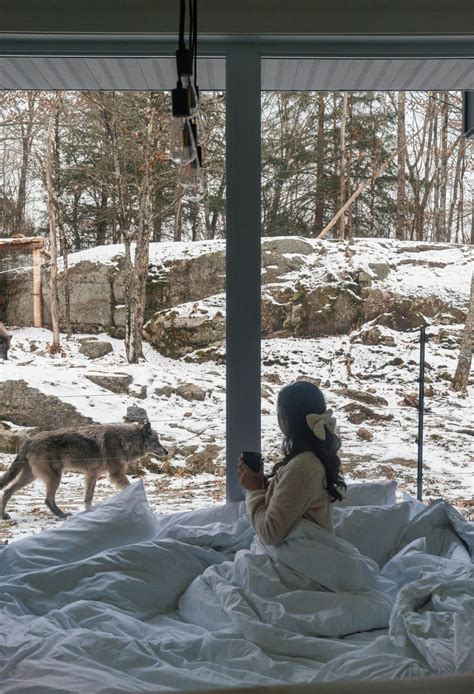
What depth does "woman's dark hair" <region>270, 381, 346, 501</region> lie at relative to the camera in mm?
1875

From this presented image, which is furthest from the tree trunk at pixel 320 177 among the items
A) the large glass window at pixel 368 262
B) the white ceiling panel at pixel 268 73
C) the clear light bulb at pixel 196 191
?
the clear light bulb at pixel 196 191

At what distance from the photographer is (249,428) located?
2676 mm

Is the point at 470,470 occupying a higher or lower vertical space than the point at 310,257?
lower

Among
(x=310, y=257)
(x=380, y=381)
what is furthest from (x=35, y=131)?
(x=380, y=381)

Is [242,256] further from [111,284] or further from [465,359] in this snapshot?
[465,359]

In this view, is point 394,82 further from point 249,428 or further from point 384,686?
point 384,686

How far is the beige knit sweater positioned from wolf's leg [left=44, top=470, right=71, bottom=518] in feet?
4.03

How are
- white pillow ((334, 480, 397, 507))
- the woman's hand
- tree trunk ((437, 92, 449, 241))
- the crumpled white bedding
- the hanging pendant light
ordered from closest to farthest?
the hanging pendant light, the crumpled white bedding, the woman's hand, white pillow ((334, 480, 397, 507)), tree trunk ((437, 92, 449, 241))

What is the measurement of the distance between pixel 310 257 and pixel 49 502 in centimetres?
152

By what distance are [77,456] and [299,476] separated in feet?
4.37

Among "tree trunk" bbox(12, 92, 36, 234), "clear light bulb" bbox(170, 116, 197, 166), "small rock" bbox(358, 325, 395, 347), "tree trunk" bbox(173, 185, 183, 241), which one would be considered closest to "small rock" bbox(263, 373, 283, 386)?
"small rock" bbox(358, 325, 395, 347)

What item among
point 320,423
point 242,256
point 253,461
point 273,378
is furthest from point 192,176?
point 273,378

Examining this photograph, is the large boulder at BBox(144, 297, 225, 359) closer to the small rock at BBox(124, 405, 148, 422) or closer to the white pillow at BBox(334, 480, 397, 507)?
the small rock at BBox(124, 405, 148, 422)

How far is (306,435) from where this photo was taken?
1.88m
